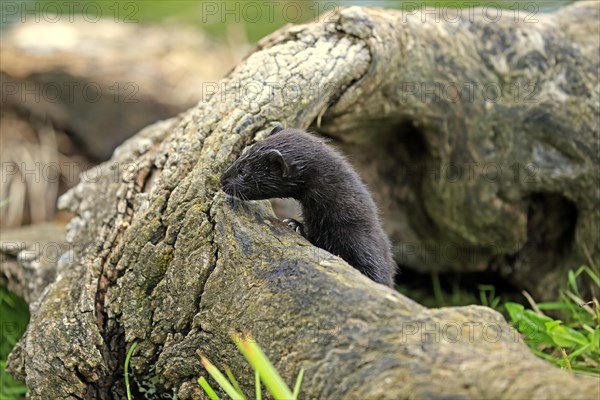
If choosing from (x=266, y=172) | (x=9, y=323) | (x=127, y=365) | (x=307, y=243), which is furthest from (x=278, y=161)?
(x=9, y=323)

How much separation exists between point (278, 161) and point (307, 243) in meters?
0.60

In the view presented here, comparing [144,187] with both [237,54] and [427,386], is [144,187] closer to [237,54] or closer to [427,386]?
[427,386]

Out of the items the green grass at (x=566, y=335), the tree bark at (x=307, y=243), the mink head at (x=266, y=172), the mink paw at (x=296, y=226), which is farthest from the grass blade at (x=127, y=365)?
the green grass at (x=566, y=335)

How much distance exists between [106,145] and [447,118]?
13.5ft

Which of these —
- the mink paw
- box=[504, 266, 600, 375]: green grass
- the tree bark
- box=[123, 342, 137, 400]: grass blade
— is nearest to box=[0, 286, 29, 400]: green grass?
the tree bark

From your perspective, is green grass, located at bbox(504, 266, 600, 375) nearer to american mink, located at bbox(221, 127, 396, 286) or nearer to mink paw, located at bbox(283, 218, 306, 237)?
american mink, located at bbox(221, 127, 396, 286)

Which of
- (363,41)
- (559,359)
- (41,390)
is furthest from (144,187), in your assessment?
(559,359)

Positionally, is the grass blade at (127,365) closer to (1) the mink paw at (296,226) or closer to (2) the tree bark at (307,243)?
(2) the tree bark at (307,243)

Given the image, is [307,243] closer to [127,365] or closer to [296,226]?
[296,226]

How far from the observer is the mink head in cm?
392

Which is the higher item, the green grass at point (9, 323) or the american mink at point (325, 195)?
the american mink at point (325, 195)

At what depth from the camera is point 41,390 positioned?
3.92 metres

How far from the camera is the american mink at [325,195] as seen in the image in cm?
410

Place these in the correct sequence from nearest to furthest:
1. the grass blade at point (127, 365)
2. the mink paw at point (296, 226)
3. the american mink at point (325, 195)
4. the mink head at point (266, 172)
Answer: the grass blade at point (127, 365), the mink head at point (266, 172), the american mink at point (325, 195), the mink paw at point (296, 226)
